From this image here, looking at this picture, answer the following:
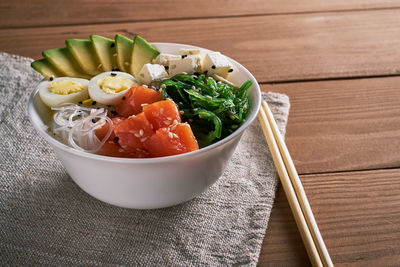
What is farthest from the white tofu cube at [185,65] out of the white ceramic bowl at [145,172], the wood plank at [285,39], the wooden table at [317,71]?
the wood plank at [285,39]

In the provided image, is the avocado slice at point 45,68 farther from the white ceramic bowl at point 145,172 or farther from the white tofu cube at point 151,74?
the white tofu cube at point 151,74

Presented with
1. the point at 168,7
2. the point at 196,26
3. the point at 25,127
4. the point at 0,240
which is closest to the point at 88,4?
the point at 168,7

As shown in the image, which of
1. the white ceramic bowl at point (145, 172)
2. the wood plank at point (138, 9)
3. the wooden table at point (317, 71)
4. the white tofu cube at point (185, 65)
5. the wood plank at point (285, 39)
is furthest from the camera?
the wood plank at point (138, 9)

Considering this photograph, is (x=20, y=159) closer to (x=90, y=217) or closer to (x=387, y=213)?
(x=90, y=217)

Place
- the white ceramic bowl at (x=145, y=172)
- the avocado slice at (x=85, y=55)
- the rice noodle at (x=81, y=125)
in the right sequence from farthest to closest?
the avocado slice at (x=85, y=55) < the rice noodle at (x=81, y=125) < the white ceramic bowl at (x=145, y=172)

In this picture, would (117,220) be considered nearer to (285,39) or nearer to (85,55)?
(85,55)

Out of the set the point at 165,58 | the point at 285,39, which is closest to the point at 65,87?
the point at 165,58
